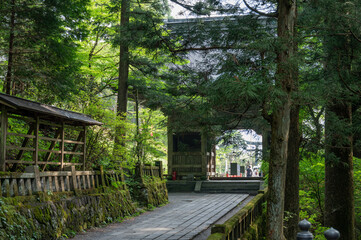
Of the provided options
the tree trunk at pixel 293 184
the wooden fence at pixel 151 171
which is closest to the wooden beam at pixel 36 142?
the tree trunk at pixel 293 184

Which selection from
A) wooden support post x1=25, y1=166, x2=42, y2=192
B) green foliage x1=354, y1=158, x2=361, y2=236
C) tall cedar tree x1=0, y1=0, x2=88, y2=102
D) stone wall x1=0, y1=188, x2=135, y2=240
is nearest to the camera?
stone wall x1=0, y1=188, x2=135, y2=240

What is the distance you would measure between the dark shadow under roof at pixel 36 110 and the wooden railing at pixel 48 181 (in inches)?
47.4

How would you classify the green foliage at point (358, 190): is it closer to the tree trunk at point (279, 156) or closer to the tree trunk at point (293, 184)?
the tree trunk at point (293, 184)

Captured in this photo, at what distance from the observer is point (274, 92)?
5227 millimetres

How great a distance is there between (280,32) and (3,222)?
5641 millimetres

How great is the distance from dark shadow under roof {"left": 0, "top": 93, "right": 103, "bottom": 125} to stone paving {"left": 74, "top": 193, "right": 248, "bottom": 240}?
9.04ft

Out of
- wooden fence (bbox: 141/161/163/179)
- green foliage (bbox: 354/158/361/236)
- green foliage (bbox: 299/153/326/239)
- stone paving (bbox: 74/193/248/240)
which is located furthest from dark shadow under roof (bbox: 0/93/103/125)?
green foliage (bbox: 354/158/361/236)

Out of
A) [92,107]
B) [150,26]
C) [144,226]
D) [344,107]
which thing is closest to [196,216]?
[144,226]

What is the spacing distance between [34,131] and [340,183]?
732 cm

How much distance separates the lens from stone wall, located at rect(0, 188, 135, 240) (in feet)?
21.7

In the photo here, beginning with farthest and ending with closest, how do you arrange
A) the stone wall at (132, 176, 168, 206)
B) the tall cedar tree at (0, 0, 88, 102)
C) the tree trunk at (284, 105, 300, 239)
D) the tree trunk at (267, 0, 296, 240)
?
the stone wall at (132, 176, 168, 206), the tall cedar tree at (0, 0, 88, 102), the tree trunk at (284, 105, 300, 239), the tree trunk at (267, 0, 296, 240)

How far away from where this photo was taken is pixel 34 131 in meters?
8.48

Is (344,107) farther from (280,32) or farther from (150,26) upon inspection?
(150,26)

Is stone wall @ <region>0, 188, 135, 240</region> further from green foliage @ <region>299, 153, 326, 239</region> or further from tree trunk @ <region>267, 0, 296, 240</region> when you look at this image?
green foliage @ <region>299, 153, 326, 239</region>
